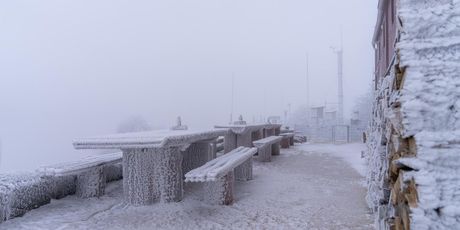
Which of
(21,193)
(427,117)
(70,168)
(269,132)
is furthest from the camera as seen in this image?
(269,132)

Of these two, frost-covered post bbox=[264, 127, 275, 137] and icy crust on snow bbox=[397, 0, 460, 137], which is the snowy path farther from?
frost-covered post bbox=[264, 127, 275, 137]

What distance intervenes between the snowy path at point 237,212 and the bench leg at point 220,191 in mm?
133

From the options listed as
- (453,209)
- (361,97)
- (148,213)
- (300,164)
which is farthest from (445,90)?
(361,97)

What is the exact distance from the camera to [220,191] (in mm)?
5012

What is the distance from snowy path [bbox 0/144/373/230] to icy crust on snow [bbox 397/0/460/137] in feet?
7.30

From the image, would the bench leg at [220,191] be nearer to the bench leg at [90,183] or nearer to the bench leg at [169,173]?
the bench leg at [169,173]

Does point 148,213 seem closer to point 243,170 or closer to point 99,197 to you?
point 99,197

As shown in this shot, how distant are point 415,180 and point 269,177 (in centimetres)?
538

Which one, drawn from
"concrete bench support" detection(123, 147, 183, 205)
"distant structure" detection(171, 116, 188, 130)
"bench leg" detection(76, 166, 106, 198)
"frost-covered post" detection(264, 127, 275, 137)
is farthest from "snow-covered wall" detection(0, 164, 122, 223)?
"frost-covered post" detection(264, 127, 275, 137)

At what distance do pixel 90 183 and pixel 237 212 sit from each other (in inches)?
97.1

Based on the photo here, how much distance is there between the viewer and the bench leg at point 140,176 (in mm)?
4941

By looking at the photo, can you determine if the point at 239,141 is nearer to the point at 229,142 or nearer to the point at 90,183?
the point at 229,142

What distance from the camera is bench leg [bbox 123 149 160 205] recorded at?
494 cm

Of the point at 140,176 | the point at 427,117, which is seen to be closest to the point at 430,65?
the point at 427,117
